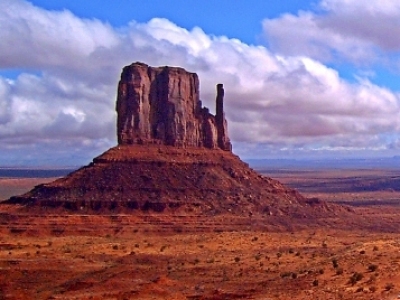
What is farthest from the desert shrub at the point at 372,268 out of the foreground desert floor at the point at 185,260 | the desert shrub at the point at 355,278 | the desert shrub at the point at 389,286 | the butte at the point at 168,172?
the butte at the point at 168,172

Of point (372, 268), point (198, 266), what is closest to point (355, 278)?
point (372, 268)

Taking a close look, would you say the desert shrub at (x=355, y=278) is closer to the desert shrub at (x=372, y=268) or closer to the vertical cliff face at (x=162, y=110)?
the desert shrub at (x=372, y=268)

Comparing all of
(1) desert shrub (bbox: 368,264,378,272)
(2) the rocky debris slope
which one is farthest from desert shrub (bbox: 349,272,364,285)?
(2) the rocky debris slope

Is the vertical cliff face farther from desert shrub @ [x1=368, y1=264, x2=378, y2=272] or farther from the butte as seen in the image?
desert shrub @ [x1=368, y1=264, x2=378, y2=272]

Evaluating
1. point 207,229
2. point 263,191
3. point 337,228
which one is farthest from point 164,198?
point 337,228

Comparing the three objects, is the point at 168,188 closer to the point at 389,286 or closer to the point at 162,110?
the point at 162,110

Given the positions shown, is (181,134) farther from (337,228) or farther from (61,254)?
(61,254)
